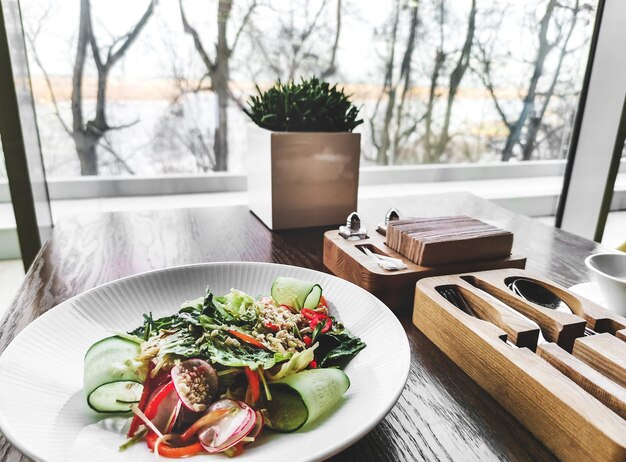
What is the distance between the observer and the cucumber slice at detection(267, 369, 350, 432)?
46 cm

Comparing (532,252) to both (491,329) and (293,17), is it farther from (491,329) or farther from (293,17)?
(293,17)

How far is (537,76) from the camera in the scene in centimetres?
313

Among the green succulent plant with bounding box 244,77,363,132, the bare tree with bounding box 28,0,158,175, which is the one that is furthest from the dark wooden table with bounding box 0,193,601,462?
the bare tree with bounding box 28,0,158,175

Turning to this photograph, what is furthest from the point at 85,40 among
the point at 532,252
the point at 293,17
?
the point at 532,252

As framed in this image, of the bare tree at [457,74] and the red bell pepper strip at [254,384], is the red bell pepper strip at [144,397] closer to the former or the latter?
the red bell pepper strip at [254,384]

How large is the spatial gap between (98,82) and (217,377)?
7.36 ft

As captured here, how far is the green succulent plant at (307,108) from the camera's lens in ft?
3.79

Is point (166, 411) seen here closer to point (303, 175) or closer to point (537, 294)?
point (537, 294)

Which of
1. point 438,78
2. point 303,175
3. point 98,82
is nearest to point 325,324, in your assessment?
point 303,175

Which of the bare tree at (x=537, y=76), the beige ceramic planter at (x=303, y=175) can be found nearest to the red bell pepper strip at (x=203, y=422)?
the beige ceramic planter at (x=303, y=175)

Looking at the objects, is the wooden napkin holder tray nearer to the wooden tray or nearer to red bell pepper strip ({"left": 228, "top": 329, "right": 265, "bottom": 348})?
the wooden tray

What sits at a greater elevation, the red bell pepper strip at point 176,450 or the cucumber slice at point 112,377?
the cucumber slice at point 112,377

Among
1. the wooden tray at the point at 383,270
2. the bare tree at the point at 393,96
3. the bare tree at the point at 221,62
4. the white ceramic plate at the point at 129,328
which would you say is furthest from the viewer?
the bare tree at the point at 393,96

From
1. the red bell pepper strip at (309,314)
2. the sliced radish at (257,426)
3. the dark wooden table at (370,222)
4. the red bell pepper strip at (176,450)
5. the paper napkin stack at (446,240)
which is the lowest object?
the dark wooden table at (370,222)
